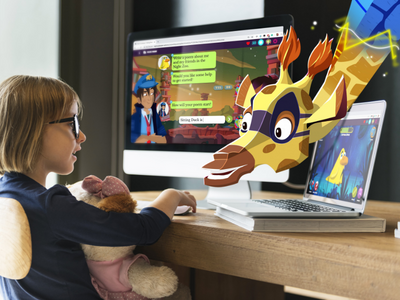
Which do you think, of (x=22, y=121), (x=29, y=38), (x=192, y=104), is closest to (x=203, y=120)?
(x=192, y=104)

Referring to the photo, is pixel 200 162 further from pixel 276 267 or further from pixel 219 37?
pixel 276 267

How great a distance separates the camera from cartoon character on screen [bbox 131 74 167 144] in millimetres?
1197

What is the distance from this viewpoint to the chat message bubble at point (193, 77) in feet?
3.67

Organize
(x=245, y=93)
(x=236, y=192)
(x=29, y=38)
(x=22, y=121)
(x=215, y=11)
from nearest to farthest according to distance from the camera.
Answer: (x=22, y=121) < (x=245, y=93) < (x=236, y=192) < (x=29, y=38) < (x=215, y=11)

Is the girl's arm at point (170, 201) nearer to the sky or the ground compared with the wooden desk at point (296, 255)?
nearer to the sky

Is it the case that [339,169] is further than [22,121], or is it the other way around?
[339,169]

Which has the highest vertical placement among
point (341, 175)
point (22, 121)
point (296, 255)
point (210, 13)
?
point (210, 13)

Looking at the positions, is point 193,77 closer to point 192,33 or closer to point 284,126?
point 192,33

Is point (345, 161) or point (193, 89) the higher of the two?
point (193, 89)

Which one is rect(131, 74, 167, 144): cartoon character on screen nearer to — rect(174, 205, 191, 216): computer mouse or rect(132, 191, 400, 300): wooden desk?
rect(174, 205, 191, 216): computer mouse

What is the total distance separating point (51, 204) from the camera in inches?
25.8

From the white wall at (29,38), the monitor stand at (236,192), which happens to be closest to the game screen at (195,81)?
the monitor stand at (236,192)

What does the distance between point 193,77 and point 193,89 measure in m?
0.04

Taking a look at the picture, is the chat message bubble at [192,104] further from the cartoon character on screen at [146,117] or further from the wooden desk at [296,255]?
the wooden desk at [296,255]
